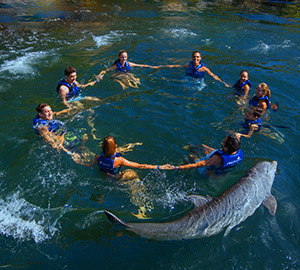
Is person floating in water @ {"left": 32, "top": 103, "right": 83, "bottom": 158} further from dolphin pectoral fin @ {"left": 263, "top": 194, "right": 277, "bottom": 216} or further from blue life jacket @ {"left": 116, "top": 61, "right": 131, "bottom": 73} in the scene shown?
dolphin pectoral fin @ {"left": 263, "top": 194, "right": 277, "bottom": 216}

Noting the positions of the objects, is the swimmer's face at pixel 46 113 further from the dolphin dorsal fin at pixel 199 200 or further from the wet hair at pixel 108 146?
the dolphin dorsal fin at pixel 199 200

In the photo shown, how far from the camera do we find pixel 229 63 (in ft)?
38.4

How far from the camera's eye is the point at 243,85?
29.0 ft

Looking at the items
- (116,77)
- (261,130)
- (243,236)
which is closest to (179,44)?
(116,77)

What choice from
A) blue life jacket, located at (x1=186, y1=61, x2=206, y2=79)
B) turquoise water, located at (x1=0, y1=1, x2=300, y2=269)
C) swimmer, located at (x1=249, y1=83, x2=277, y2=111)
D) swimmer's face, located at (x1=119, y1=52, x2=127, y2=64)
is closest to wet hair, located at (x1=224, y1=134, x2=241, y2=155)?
turquoise water, located at (x1=0, y1=1, x2=300, y2=269)

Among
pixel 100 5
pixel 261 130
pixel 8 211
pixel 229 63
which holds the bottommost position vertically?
pixel 8 211

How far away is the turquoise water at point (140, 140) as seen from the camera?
176 inches

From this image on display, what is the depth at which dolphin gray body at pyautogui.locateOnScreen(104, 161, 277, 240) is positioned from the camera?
4.40 meters

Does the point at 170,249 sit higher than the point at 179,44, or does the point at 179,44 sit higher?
the point at 179,44

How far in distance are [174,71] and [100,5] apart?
14862 mm

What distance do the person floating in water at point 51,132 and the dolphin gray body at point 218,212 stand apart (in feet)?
10.2

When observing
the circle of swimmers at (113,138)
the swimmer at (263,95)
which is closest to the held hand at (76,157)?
the circle of swimmers at (113,138)

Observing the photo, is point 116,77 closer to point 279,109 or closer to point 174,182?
point 174,182

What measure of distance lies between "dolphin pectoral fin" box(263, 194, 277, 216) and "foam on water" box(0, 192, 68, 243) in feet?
15.0
